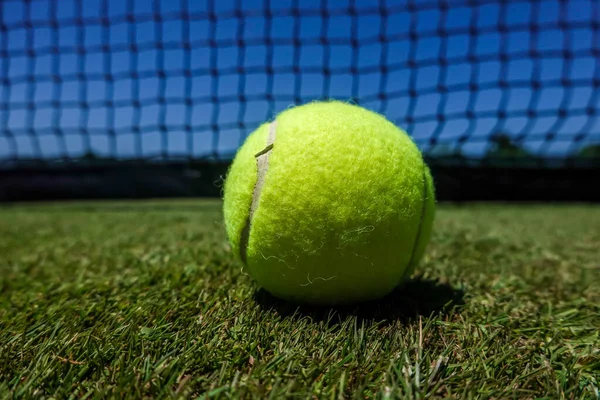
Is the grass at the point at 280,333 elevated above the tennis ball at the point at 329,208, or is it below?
below

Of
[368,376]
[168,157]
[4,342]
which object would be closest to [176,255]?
[4,342]

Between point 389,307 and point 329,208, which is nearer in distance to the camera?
point 329,208

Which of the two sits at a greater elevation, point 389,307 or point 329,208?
point 329,208

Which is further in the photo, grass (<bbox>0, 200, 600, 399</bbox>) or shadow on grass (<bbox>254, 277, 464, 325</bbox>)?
shadow on grass (<bbox>254, 277, 464, 325</bbox>)

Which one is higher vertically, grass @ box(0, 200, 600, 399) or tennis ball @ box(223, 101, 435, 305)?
tennis ball @ box(223, 101, 435, 305)

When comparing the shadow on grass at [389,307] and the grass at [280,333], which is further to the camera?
the shadow on grass at [389,307]
